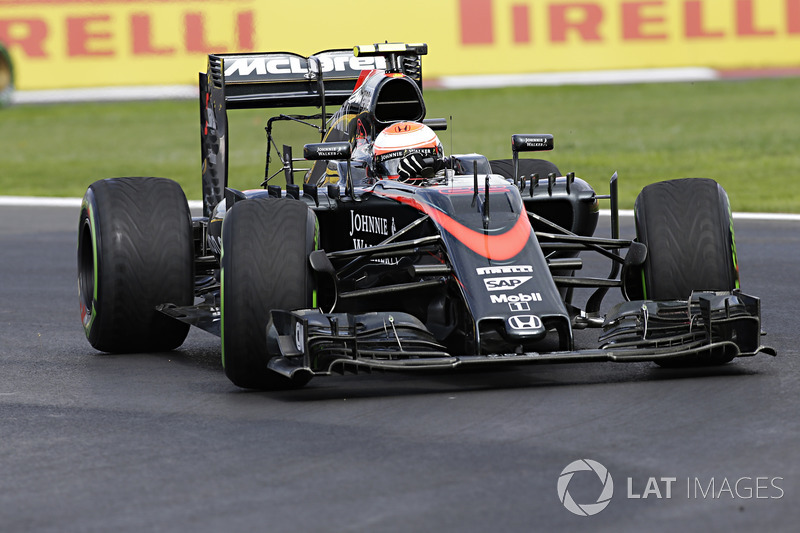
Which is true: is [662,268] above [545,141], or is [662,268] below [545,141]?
below

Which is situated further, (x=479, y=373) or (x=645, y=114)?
(x=645, y=114)

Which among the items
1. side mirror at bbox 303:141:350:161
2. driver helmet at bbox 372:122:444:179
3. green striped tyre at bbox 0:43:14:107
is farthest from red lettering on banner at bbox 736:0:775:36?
side mirror at bbox 303:141:350:161

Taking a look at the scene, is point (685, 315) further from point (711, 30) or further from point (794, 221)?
point (711, 30)

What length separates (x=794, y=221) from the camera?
15781mm

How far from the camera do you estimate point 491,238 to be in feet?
25.5

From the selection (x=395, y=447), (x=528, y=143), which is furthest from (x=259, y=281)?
(x=528, y=143)

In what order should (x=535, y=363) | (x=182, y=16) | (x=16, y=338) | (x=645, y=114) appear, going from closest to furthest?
(x=535, y=363)
(x=16, y=338)
(x=645, y=114)
(x=182, y=16)

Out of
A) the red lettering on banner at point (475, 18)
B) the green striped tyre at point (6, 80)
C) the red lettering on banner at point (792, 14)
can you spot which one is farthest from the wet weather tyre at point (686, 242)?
the red lettering on banner at point (792, 14)

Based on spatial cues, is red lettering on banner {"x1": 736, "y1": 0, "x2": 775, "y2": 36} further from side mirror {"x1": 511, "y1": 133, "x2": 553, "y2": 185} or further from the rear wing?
side mirror {"x1": 511, "y1": 133, "x2": 553, "y2": 185}

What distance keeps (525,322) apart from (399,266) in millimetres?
1396

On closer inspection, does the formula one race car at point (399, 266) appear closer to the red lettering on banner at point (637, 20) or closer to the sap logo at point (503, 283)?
the sap logo at point (503, 283)

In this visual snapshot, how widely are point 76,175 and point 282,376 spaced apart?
16.0 meters

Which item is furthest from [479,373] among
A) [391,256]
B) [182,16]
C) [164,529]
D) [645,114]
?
[182,16]

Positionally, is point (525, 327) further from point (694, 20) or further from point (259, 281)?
point (694, 20)
